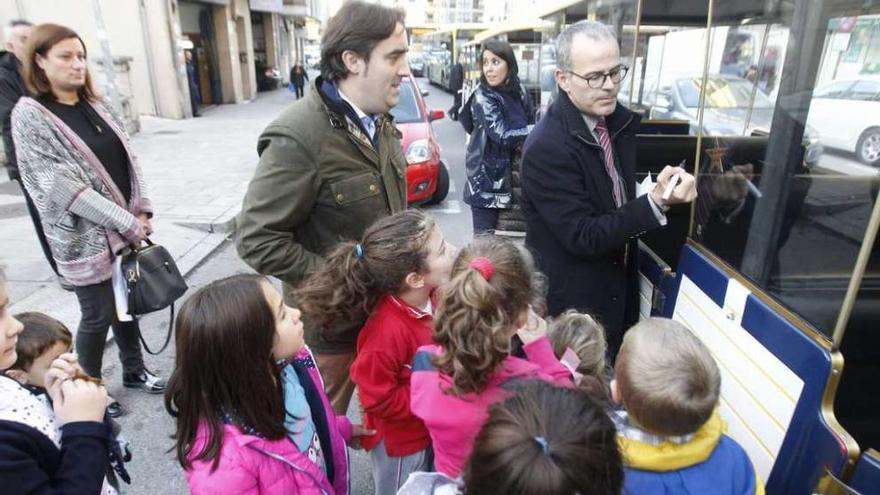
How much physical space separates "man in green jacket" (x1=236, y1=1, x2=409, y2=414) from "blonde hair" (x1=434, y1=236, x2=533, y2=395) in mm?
566

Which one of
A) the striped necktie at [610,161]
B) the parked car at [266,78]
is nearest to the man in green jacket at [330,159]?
the striped necktie at [610,161]

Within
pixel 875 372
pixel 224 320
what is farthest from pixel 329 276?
pixel 875 372

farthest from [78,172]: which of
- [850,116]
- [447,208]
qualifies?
[447,208]

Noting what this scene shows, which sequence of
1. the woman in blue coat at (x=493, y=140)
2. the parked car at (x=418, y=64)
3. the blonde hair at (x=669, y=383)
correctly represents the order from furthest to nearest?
the parked car at (x=418, y=64), the woman in blue coat at (x=493, y=140), the blonde hair at (x=669, y=383)

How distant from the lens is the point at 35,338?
160cm

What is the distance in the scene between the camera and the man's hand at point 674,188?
179 centimetres

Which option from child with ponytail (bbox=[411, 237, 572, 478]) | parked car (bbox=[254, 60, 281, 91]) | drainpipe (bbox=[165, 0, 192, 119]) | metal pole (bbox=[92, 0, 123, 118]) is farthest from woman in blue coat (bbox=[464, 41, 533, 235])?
parked car (bbox=[254, 60, 281, 91])

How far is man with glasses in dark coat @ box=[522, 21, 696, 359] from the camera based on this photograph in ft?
6.17

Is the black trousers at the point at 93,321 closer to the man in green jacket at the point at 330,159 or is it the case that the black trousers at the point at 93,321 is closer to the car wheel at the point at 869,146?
the man in green jacket at the point at 330,159

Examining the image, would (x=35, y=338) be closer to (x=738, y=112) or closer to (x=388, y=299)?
(x=388, y=299)

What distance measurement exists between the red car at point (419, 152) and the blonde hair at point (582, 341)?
4.33 metres

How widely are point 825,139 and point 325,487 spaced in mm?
2134

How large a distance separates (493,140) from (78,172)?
2.58 m

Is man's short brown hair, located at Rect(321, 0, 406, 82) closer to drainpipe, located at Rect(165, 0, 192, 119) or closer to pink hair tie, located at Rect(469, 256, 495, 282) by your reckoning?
pink hair tie, located at Rect(469, 256, 495, 282)
